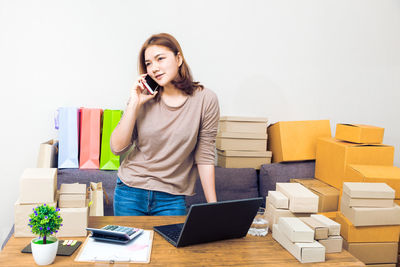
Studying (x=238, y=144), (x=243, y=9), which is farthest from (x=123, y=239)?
(x=243, y=9)

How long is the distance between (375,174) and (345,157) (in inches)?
9.6

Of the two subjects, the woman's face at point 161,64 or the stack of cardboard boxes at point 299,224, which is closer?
the stack of cardboard boxes at point 299,224

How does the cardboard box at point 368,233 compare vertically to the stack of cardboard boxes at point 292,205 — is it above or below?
below

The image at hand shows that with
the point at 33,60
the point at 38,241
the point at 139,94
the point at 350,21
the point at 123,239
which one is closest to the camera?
the point at 38,241

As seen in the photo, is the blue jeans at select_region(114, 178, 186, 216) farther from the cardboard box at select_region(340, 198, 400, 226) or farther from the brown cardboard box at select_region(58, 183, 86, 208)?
the cardboard box at select_region(340, 198, 400, 226)

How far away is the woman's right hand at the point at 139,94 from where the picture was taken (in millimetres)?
1683

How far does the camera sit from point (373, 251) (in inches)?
71.2

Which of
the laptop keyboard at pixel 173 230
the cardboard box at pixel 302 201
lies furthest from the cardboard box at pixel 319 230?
the laptop keyboard at pixel 173 230

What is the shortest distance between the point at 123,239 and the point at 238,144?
1596mm

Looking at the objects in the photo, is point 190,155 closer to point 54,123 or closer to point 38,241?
point 38,241

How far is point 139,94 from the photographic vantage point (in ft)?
5.66

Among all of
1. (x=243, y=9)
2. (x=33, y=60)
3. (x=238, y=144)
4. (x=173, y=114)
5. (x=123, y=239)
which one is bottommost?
(x=123, y=239)

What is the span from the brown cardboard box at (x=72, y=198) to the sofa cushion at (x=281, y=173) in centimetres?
160

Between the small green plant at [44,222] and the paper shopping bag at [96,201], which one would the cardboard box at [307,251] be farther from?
the paper shopping bag at [96,201]
